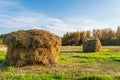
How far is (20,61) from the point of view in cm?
1216

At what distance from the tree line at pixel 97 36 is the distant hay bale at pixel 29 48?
59975mm

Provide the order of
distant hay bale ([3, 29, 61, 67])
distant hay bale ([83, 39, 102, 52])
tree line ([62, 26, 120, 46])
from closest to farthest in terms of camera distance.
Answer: distant hay bale ([3, 29, 61, 67]) → distant hay bale ([83, 39, 102, 52]) → tree line ([62, 26, 120, 46])

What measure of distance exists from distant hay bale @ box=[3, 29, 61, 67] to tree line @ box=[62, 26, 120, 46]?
5997cm

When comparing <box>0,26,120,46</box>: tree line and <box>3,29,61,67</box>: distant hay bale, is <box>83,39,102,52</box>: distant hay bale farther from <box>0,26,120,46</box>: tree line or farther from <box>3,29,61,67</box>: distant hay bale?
<box>0,26,120,46</box>: tree line

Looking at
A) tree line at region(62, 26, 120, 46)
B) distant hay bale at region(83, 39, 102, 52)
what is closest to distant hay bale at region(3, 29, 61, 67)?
distant hay bale at region(83, 39, 102, 52)

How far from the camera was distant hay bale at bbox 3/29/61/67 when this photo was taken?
1227 centimetres

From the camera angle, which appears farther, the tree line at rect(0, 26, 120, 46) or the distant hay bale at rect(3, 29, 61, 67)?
the tree line at rect(0, 26, 120, 46)

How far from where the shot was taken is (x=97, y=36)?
77.5 metres

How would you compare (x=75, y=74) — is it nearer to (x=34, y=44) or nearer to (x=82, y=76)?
(x=82, y=76)

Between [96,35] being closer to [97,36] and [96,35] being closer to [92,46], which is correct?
[97,36]

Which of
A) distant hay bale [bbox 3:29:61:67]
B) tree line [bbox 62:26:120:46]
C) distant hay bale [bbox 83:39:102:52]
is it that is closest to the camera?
distant hay bale [bbox 3:29:61:67]

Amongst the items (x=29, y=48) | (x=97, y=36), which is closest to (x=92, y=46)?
(x=29, y=48)

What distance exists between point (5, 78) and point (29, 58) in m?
3.45

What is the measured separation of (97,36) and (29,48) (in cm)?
6626
